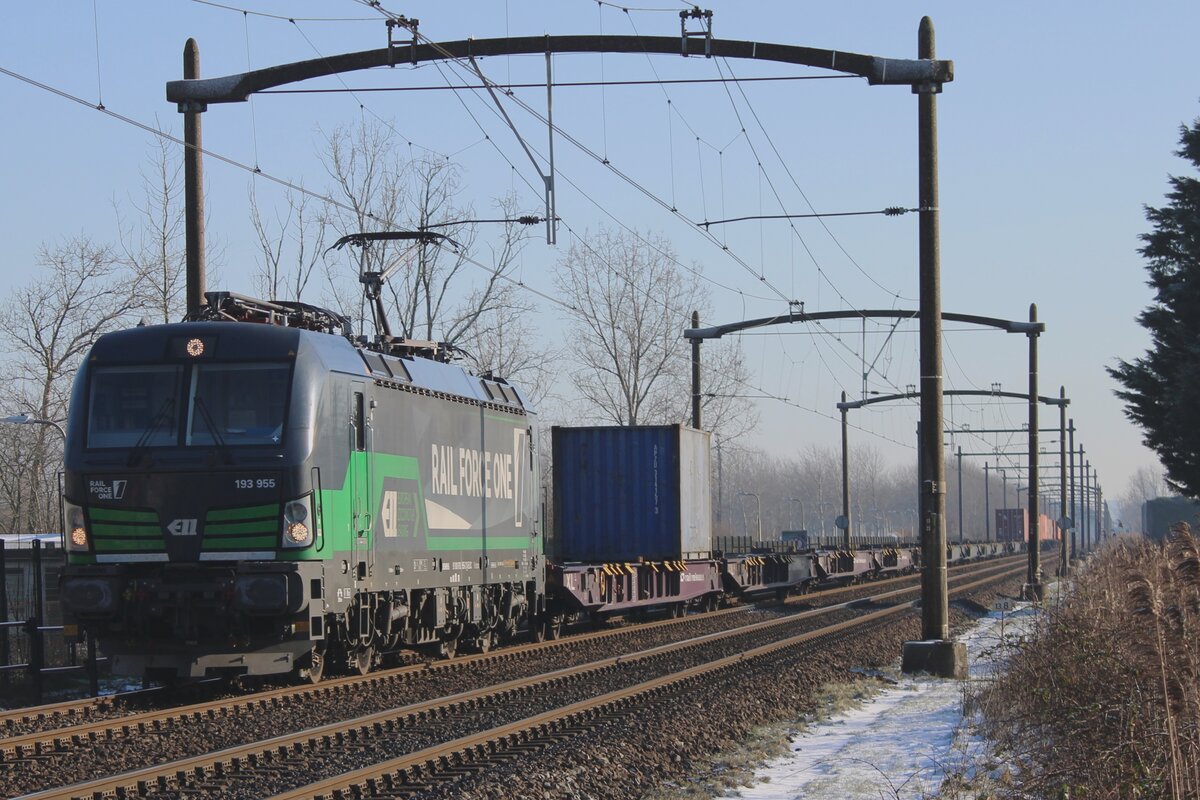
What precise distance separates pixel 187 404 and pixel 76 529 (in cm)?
166

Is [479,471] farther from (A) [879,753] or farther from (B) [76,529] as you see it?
(A) [879,753]

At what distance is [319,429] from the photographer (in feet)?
47.4

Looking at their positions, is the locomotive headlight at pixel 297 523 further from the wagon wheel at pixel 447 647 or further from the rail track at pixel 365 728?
the wagon wheel at pixel 447 647

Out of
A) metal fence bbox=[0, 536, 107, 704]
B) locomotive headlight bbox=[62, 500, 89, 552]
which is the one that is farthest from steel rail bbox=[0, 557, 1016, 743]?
locomotive headlight bbox=[62, 500, 89, 552]

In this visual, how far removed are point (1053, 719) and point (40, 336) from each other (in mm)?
41994

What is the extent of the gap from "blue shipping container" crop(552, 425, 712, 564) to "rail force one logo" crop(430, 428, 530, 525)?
17.7ft

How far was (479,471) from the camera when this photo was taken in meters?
19.8

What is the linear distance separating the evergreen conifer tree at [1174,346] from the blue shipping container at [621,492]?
32.6 ft

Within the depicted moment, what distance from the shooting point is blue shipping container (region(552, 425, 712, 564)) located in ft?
90.1

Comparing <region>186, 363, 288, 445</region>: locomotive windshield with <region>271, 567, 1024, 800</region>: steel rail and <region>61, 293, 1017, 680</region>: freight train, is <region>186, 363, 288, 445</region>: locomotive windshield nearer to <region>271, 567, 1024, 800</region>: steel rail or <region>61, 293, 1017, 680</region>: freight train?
<region>61, 293, 1017, 680</region>: freight train

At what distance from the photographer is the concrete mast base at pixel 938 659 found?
18.7 meters

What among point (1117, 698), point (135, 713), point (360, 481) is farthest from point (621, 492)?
point (1117, 698)

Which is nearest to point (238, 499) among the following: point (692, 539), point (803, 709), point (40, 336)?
point (803, 709)

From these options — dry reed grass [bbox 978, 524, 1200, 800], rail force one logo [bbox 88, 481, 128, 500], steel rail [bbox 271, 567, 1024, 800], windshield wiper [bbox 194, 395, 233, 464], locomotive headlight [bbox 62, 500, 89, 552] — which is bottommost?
steel rail [bbox 271, 567, 1024, 800]
